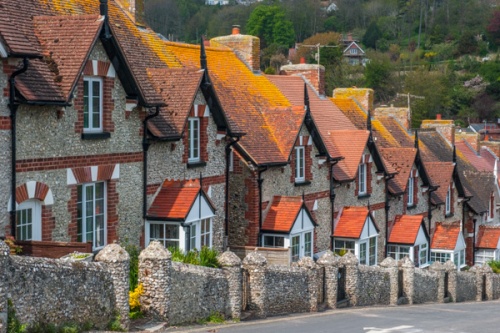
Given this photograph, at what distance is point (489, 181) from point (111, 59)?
3352 cm

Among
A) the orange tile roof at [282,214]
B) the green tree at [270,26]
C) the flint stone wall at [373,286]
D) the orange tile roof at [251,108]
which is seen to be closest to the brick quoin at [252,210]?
the orange tile roof at [282,214]

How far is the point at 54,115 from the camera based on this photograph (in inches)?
763

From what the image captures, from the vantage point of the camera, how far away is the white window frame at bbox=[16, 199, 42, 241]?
1869cm

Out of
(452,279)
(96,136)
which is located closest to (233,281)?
(96,136)

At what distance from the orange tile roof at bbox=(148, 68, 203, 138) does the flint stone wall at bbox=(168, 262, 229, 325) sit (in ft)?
13.2

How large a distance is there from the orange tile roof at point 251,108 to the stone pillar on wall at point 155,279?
8926mm

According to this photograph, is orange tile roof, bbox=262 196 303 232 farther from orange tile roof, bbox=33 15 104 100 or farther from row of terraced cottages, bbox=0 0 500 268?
orange tile roof, bbox=33 15 104 100

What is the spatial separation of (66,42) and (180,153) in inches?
214

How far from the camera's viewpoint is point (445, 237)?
136 ft

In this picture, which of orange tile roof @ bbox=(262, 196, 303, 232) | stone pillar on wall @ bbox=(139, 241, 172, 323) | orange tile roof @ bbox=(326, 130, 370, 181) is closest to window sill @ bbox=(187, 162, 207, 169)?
orange tile roof @ bbox=(262, 196, 303, 232)

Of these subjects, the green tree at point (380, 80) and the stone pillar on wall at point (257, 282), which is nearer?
the stone pillar on wall at point (257, 282)

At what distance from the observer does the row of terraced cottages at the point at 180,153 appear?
1906 cm

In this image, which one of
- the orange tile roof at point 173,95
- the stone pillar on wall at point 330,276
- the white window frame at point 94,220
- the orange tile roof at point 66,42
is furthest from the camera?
the stone pillar on wall at point 330,276

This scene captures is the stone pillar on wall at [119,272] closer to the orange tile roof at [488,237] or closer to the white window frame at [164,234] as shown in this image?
the white window frame at [164,234]
